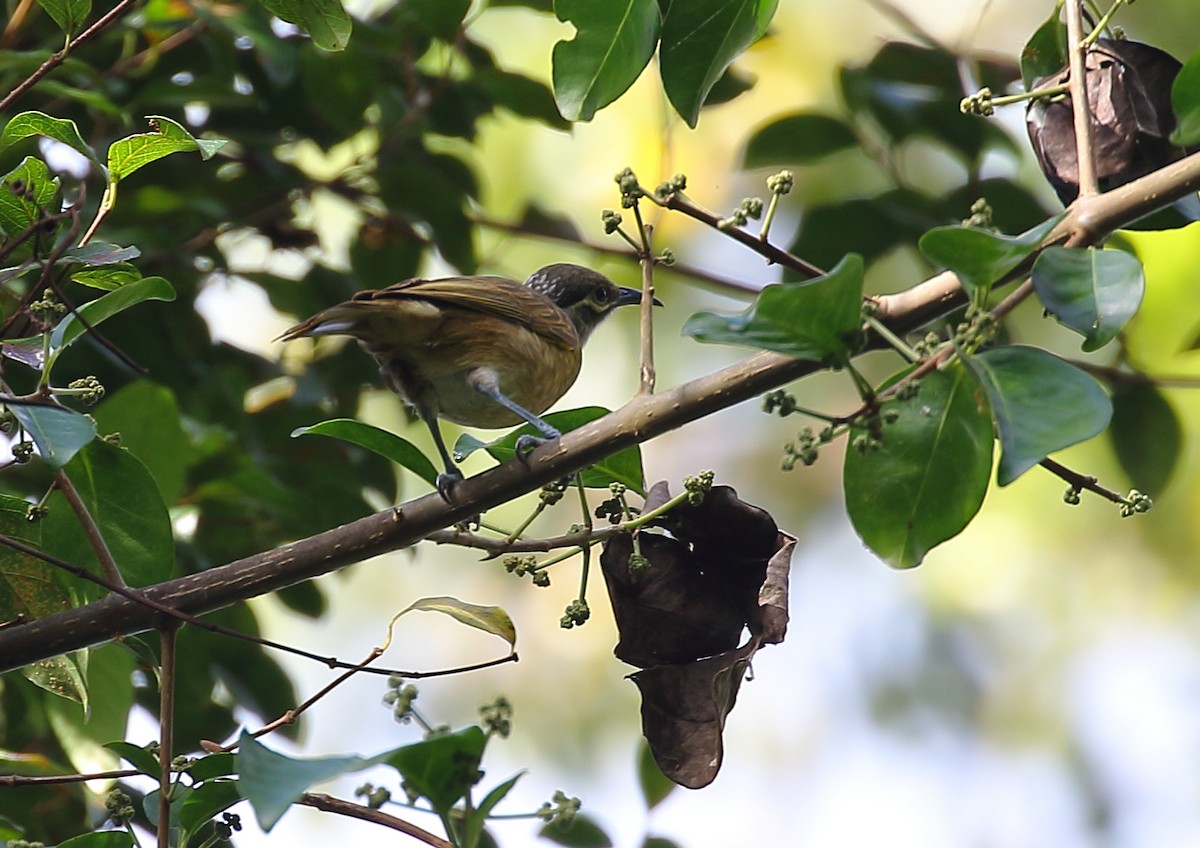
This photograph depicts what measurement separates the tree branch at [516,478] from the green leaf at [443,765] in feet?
1.63

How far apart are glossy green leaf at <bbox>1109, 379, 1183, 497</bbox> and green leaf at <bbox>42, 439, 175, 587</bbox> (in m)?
2.65

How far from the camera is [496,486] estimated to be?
219 centimetres

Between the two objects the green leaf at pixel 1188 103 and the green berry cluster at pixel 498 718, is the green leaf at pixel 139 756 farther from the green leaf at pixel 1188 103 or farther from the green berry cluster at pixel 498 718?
the green leaf at pixel 1188 103

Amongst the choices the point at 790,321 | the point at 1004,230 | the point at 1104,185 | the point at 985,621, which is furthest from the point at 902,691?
the point at 790,321

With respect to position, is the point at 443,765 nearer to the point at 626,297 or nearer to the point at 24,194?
the point at 24,194

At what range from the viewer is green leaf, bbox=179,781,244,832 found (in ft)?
6.67

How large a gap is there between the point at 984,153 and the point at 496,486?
2.98 m

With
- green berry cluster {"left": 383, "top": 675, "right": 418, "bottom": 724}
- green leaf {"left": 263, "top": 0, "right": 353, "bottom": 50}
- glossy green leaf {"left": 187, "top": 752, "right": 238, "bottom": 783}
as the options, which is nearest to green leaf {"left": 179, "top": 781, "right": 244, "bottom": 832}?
glossy green leaf {"left": 187, "top": 752, "right": 238, "bottom": 783}

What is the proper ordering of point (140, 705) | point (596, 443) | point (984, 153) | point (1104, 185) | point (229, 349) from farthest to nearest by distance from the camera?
point (984, 153)
point (229, 349)
point (140, 705)
point (1104, 185)
point (596, 443)

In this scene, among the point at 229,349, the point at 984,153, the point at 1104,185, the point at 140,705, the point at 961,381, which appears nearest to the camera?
the point at 961,381

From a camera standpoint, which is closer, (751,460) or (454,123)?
(454,123)

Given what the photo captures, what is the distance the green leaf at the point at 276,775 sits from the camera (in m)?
1.50

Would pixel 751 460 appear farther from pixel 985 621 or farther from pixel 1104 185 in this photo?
pixel 1104 185

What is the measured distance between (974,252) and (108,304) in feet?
4.48
